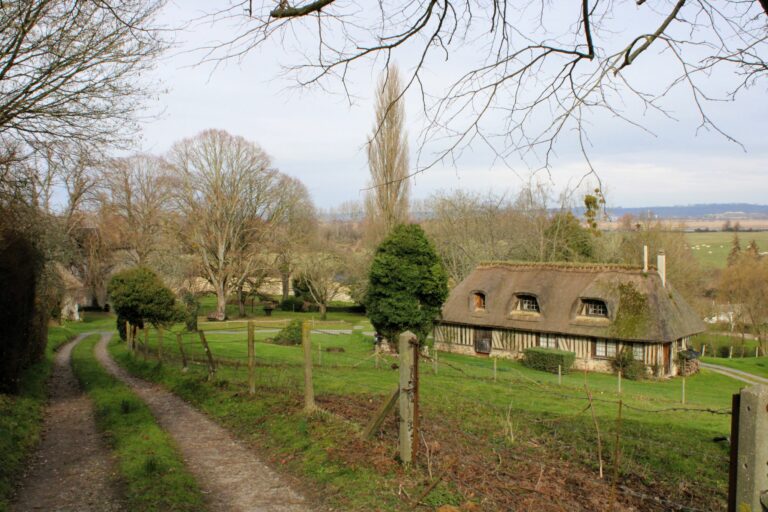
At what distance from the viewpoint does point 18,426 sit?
8.92 m

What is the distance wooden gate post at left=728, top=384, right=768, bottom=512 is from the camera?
10.00 ft

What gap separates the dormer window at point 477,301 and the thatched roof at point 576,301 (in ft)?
0.56

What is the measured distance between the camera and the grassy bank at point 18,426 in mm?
6808

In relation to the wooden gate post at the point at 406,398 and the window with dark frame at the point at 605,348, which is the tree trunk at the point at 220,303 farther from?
the wooden gate post at the point at 406,398

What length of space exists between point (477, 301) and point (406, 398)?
91.1 feet

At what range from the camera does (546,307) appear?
30.7 metres

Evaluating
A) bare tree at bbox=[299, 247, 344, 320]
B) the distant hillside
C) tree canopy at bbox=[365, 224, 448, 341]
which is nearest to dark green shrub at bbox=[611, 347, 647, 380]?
tree canopy at bbox=[365, 224, 448, 341]

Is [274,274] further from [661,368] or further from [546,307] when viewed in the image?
[661,368]

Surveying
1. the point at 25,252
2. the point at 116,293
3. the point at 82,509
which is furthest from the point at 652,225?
the point at 82,509

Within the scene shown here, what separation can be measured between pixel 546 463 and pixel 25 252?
38.9ft

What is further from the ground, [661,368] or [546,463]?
[546,463]

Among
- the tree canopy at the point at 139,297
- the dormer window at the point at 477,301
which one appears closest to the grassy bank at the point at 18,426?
the tree canopy at the point at 139,297

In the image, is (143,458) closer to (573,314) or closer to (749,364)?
(573,314)

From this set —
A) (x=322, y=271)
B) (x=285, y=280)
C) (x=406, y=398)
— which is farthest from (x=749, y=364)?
(x=285, y=280)
